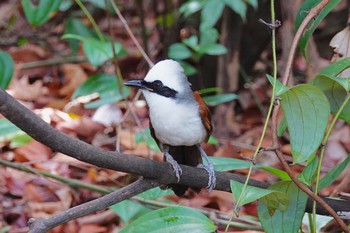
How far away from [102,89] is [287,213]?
1725 mm

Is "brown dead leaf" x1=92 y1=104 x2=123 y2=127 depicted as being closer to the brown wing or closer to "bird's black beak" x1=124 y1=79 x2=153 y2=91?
the brown wing

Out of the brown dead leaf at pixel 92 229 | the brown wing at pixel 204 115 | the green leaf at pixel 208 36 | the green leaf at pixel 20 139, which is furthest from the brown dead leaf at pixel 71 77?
the brown wing at pixel 204 115

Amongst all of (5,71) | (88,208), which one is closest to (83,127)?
(5,71)

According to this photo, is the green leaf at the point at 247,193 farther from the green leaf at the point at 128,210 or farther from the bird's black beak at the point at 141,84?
the green leaf at the point at 128,210

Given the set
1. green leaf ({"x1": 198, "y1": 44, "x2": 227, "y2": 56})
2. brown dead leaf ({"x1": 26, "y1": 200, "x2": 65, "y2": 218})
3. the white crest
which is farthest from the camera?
green leaf ({"x1": 198, "y1": 44, "x2": 227, "y2": 56})

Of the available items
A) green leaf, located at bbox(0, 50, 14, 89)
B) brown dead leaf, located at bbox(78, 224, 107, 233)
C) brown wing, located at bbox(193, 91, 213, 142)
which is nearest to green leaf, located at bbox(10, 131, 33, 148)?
green leaf, located at bbox(0, 50, 14, 89)

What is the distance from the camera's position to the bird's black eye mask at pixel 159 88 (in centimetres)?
227

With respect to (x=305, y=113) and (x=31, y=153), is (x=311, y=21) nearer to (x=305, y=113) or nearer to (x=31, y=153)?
(x=305, y=113)

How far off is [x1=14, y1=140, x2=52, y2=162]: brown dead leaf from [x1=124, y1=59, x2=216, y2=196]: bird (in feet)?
4.70

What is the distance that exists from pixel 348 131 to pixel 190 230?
8.44ft

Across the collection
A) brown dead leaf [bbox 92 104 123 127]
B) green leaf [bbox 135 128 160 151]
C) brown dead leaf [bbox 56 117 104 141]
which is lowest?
brown dead leaf [bbox 56 117 104 141]

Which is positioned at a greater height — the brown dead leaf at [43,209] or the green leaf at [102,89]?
the green leaf at [102,89]

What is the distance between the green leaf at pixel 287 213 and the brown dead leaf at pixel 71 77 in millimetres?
2893

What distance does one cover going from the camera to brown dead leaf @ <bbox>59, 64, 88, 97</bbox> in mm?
4801
